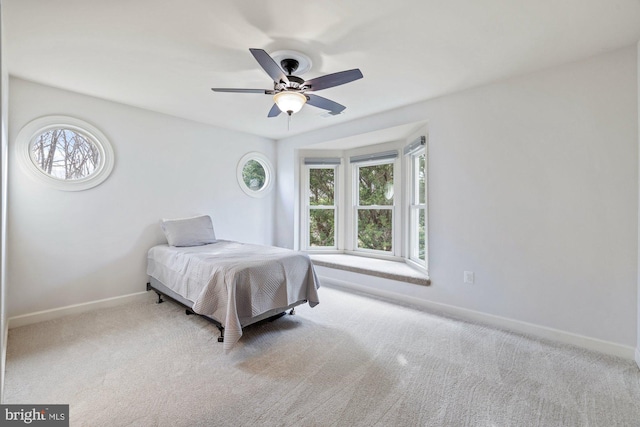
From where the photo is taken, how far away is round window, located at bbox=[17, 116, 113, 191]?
2.77 m

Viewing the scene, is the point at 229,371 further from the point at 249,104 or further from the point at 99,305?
the point at 249,104

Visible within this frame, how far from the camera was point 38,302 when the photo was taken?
111 inches

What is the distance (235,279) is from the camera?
2.29 meters

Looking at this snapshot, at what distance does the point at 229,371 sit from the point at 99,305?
215 centimetres

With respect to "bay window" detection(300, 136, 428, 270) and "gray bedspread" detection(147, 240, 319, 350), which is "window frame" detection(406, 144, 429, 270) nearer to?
"bay window" detection(300, 136, 428, 270)

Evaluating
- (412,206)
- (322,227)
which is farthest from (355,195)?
(412,206)

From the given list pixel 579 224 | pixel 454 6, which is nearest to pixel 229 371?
pixel 454 6

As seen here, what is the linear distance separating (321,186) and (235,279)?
2870mm

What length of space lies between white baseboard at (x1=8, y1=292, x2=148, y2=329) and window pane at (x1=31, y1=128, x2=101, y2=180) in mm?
1365

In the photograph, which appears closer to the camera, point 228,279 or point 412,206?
point 228,279

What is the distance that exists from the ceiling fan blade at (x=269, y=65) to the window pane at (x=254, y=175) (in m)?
2.66

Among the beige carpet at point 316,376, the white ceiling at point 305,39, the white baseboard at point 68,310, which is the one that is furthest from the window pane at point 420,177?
the white baseboard at point 68,310

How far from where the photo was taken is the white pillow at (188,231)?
3.37 m

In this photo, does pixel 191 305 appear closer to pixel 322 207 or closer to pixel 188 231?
pixel 188 231
